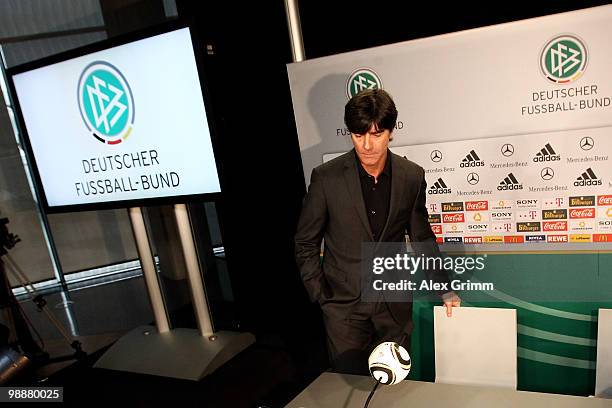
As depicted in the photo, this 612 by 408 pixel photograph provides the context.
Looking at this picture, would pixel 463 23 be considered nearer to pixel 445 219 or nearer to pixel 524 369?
pixel 445 219

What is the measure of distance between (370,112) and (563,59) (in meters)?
0.99

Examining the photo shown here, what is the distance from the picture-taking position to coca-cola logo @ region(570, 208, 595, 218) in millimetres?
2328

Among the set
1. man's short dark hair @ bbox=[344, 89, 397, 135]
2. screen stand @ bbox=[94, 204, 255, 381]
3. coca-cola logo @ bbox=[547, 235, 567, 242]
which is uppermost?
man's short dark hair @ bbox=[344, 89, 397, 135]

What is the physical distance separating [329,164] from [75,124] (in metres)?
2.06

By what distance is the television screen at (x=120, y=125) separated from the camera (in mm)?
2887

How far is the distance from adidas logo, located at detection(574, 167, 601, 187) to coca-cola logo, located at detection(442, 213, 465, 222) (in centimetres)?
55

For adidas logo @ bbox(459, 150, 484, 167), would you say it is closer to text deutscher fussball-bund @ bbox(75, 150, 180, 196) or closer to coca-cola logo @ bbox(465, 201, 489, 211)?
coca-cola logo @ bbox(465, 201, 489, 211)

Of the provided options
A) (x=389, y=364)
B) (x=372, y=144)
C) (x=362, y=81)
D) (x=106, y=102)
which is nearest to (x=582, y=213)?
(x=372, y=144)

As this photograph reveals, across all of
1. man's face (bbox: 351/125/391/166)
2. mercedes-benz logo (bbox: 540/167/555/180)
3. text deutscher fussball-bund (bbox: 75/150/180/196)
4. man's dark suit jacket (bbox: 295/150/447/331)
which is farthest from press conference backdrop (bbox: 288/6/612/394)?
text deutscher fussball-bund (bbox: 75/150/180/196)

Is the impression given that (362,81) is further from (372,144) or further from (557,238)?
(557,238)

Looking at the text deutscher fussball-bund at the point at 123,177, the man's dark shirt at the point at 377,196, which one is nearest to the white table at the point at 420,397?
the man's dark shirt at the point at 377,196

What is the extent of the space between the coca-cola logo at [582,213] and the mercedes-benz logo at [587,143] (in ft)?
0.97

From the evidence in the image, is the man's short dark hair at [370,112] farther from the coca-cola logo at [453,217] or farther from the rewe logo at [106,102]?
the rewe logo at [106,102]

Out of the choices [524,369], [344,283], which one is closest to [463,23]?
[344,283]
